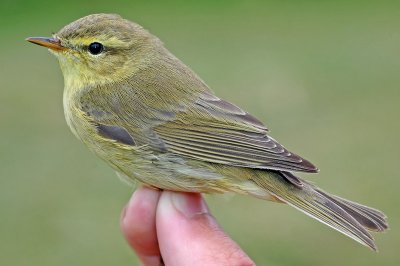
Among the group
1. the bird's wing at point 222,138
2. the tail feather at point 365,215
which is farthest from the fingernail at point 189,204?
the tail feather at point 365,215

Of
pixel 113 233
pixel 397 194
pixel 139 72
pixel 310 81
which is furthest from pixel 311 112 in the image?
pixel 139 72

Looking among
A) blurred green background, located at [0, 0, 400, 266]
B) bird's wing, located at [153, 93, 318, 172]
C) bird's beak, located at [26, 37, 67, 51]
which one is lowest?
blurred green background, located at [0, 0, 400, 266]

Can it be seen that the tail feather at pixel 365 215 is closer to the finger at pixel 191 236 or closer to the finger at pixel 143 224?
the finger at pixel 191 236

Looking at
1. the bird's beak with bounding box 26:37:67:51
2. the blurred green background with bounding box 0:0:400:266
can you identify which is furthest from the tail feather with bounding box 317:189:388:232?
the bird's beak with bounding box 26:37:67:51

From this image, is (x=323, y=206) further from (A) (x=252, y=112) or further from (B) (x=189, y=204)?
(A) (x=252, y=112)

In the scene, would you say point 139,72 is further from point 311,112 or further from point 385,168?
point 311,112

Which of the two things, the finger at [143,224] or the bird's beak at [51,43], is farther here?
the bird's beak at [51,43]

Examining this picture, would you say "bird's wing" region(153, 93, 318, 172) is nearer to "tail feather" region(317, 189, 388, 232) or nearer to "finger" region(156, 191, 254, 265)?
"finger" region(156, 191, 254, 265)
